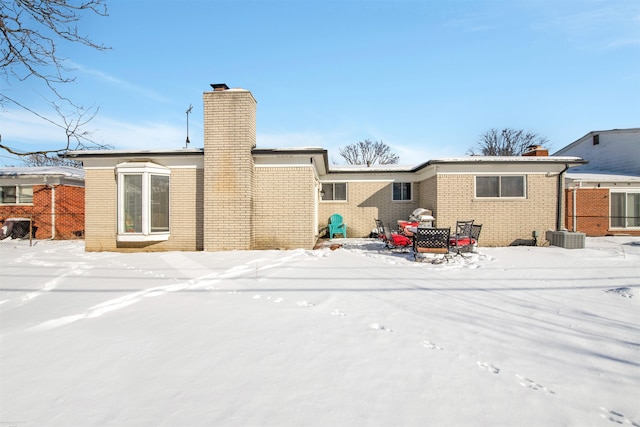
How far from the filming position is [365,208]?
671 inches

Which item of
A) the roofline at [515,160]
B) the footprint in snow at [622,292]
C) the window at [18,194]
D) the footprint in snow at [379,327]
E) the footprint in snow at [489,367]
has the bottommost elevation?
the footprint in snow at [489,367]

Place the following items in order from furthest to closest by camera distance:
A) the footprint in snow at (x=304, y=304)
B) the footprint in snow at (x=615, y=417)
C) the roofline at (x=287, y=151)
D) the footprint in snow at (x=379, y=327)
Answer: the roofline at (x=287, y=151)
the footprint in snow at (x=304, y=304)
the footprint in snow at (x=379, y=327)
the footprint in snow at (x=615, y=417)

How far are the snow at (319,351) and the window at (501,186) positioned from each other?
689 centimetres

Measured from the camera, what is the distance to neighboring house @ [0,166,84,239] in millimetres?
17391

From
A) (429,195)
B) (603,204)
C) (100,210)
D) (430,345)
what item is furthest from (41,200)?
(603,204)

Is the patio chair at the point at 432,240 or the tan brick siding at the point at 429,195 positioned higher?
the tan brick siding at the point at 429,195

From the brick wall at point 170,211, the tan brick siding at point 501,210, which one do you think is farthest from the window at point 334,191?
the brick wall at point 170,211

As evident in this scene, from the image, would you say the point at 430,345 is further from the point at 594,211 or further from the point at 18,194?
the point at 18,194

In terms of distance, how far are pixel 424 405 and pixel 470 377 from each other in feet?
2.29

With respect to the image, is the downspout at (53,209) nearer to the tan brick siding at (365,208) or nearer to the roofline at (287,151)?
the roofline at (287,151)

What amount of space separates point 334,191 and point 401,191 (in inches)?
139

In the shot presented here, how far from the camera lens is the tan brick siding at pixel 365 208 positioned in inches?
663

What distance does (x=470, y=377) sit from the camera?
285cm

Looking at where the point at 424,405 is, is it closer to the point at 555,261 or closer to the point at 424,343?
the point at 424,343
